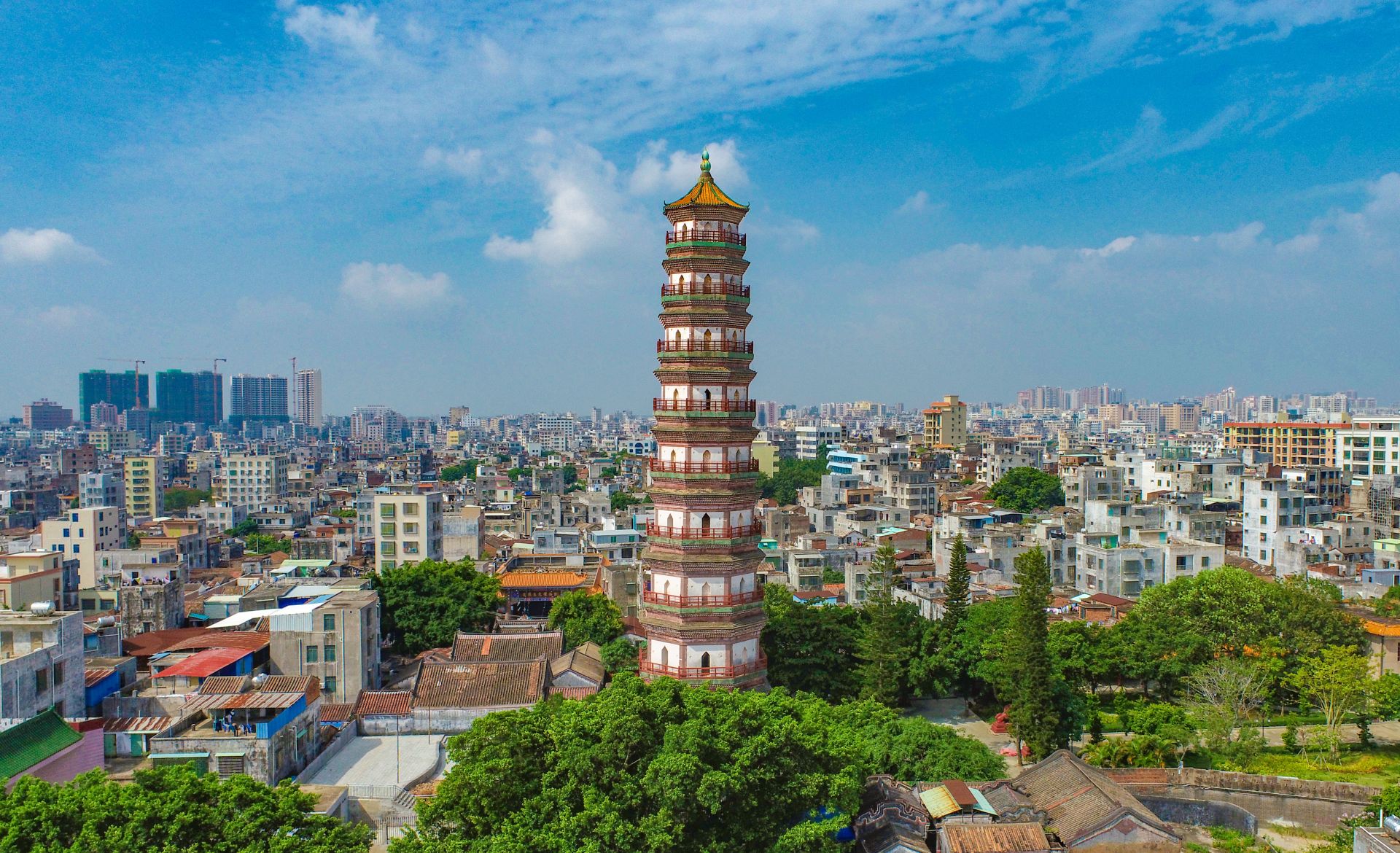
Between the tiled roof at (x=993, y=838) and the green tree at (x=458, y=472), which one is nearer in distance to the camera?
the tiled roof at (x=993, y=838)

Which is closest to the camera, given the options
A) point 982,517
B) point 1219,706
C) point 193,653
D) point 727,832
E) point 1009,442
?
point 727,832

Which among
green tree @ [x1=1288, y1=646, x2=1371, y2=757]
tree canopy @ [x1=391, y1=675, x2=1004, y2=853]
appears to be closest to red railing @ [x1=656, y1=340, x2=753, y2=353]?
tree canopy @ [x1=391, y1=675, x2=1004, y2=853]

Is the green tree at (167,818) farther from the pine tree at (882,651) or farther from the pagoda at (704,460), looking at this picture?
the pine tree at (882,651)

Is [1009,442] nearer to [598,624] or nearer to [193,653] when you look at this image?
[598,624]

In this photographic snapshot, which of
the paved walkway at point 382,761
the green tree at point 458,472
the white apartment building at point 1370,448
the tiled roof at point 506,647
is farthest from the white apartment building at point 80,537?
the white apartment building at point 1370,448

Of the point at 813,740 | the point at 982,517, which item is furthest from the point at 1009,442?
the point at 813,740

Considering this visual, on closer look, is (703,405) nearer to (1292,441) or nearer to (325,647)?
(325,647)
